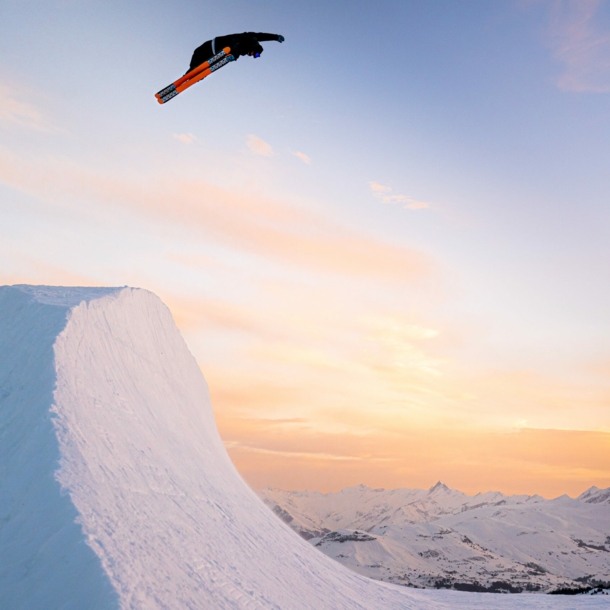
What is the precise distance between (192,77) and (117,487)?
59.1 ft

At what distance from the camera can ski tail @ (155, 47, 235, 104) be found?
→ 22156mm

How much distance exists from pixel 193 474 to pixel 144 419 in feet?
9.08

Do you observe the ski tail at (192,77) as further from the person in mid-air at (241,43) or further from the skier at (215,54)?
the person in mid-air at (241,43)

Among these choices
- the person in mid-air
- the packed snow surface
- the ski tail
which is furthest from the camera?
the ski tail

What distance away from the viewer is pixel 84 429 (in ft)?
42.8

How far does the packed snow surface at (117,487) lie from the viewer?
9.91m

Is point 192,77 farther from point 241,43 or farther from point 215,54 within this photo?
point 241,43

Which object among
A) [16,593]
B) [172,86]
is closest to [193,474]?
[16,593]

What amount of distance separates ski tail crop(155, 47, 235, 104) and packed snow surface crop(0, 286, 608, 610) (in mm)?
8982

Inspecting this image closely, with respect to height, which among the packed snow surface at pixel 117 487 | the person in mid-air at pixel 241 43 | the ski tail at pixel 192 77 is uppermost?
the person in mid-air at pixel 241 43

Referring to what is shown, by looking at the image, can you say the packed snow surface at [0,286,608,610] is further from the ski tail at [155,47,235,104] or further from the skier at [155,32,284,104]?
the skier at [155,32,284,104]

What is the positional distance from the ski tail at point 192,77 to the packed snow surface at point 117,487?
29.5 feet

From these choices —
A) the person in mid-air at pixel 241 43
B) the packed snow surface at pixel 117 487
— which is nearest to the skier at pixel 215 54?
the person in mid-air at pixel 241 43

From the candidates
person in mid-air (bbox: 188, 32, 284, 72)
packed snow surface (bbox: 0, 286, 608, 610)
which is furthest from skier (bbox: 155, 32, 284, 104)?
packed snow surface (bbox: 0, 286, 608, 610)
